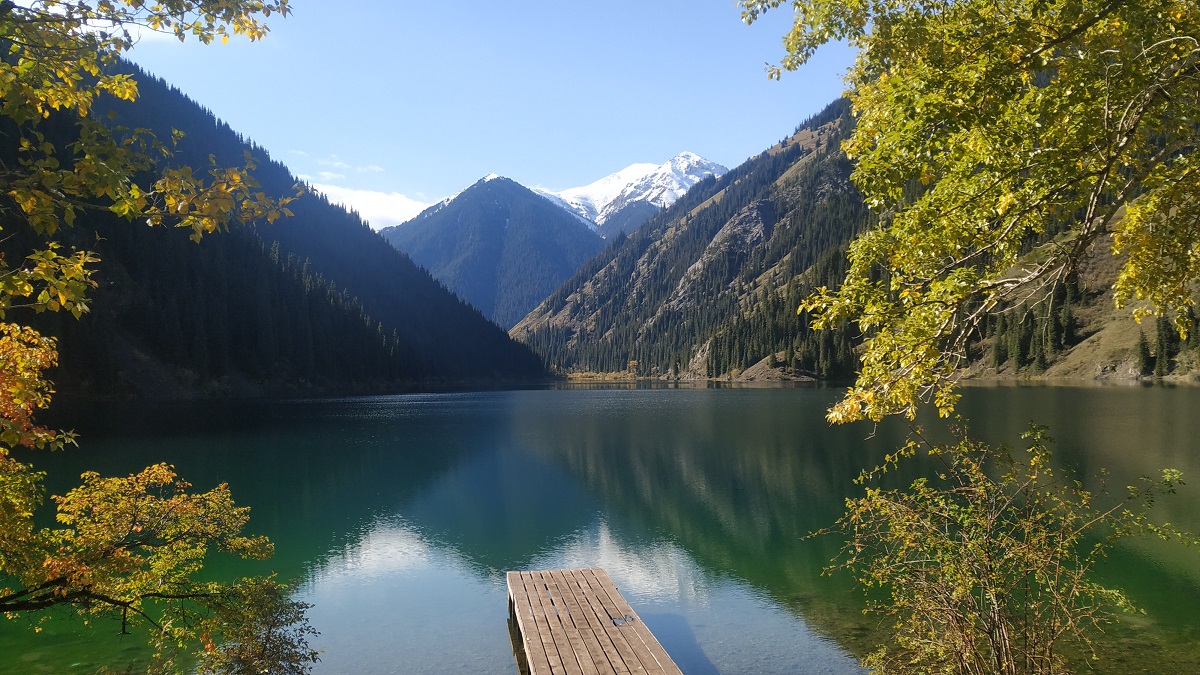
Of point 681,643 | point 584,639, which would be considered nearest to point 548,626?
point 584,639

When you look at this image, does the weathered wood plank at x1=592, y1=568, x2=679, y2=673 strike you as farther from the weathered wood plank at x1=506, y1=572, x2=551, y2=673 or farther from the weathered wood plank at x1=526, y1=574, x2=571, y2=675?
the weathered wood plank at x1=506, y1=572, x2=551, y2=673

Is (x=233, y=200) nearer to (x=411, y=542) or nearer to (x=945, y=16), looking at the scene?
(x=945, y=16)

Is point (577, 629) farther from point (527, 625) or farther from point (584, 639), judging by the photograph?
point (527, 625)

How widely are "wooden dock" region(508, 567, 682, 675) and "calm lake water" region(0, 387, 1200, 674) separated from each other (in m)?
1.21

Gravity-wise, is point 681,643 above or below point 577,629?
below

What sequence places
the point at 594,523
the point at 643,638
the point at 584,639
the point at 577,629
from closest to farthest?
the point at 643,638 < the point at 584,639 < the point at 577,629 < the point at 594,523

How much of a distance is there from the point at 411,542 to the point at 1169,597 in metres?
25.7

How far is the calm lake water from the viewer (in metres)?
17.0

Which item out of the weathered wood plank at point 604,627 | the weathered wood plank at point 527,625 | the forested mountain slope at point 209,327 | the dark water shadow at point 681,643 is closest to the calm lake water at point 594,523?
the dark water shadow at point 681,643

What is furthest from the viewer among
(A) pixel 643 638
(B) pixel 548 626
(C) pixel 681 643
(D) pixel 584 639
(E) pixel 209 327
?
(E) pixel 209 327

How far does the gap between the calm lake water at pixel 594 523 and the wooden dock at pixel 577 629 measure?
3.98 feet

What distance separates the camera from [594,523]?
31.1 m

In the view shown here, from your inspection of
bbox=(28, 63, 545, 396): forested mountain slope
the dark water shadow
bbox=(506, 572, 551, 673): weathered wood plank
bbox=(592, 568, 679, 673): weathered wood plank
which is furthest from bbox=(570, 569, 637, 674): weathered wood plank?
bbox=(28, 63, 545, 396): forested mountain slope

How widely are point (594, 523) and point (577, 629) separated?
1546cm
